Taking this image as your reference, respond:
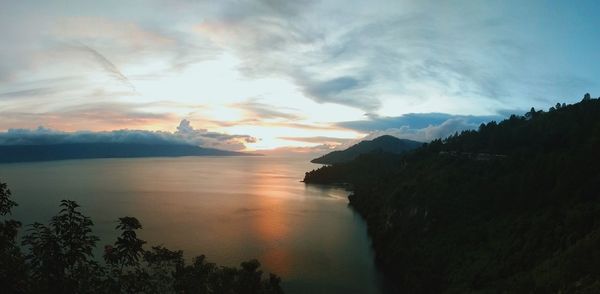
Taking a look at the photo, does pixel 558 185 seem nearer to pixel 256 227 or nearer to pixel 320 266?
pixel 320 266

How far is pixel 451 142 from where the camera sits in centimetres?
15825

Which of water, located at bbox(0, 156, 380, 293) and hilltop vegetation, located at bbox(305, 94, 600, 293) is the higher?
hilltop vegetation, located at bbox(305, 94, 600, 293)

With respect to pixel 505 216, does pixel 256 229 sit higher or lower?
lower

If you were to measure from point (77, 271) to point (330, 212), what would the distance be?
134 meters

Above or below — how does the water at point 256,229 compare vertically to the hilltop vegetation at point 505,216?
below

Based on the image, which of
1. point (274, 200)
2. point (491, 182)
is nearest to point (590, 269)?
point (491, 182)

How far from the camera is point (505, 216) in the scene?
8012 centimetres

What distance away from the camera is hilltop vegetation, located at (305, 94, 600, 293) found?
5234 centimetres

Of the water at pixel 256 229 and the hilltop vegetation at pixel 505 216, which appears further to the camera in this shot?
the water at pixel 256 229

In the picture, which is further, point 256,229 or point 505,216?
point 256,229

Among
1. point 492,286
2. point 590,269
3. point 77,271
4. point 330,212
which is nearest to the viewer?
point 77,271

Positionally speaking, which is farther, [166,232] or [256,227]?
[256,227]

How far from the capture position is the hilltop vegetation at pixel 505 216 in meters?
52.3

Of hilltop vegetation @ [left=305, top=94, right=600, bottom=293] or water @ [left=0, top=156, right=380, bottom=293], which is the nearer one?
hilltop vegetation @ [left=305, top=94, right=600, bottom=293]
